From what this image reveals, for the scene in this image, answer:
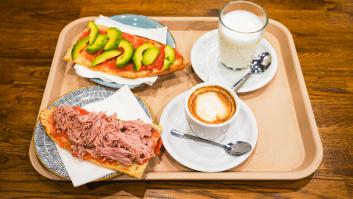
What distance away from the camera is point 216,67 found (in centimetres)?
190

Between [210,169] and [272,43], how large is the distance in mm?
992

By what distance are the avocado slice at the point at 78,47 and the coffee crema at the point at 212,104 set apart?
760 millimetres

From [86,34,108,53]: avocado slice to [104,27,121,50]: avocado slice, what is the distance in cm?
2

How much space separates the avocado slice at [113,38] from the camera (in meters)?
1.88

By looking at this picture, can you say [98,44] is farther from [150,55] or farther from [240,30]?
[240,30]

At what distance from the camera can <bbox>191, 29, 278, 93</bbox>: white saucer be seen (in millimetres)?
1802

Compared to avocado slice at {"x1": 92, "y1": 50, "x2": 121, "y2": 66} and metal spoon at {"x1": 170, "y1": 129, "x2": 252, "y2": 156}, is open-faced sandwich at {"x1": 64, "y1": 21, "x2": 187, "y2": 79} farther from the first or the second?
metal spoon at {"x1": 170, "y1": 129, "x2": 252, "y2": 156}

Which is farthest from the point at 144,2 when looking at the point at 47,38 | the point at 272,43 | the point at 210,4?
the point at 272,43

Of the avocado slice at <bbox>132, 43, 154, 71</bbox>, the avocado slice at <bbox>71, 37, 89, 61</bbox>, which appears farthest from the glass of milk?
the avocado slice at <bbox>71, 37, 89, 61</bbox>

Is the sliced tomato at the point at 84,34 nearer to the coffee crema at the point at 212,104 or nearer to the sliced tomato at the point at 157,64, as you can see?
the sliced tomato at the point at 157,64

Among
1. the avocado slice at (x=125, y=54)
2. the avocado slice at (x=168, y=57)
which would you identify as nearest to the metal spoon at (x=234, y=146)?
the avocado slice at (x=168, y=57)

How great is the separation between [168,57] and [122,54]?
0.27m

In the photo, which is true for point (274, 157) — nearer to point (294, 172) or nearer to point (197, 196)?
point (294, 172)

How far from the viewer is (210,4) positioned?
232cm
